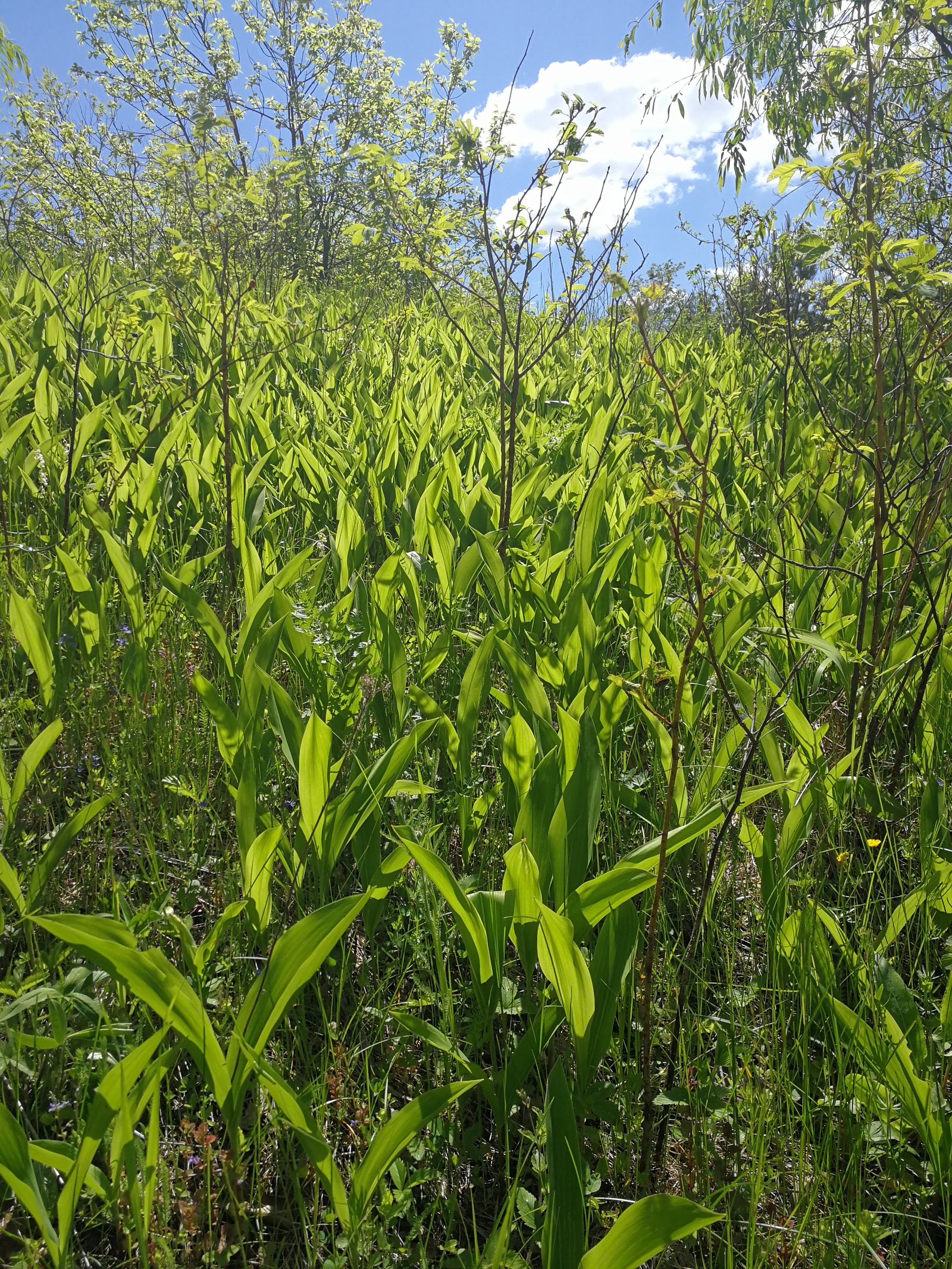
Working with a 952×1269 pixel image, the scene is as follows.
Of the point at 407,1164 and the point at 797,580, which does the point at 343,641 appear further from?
the point at 797,580

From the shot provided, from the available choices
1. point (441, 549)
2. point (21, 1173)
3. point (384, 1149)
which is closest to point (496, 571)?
point (441, 549)

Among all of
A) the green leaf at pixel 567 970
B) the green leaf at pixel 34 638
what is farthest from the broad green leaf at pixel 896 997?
the green leaf at pixel 34 638

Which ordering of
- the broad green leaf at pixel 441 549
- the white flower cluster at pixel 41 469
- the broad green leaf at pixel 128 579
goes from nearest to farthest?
→ the broad green leaf at pixel 128 579, the broad green leaf at pixel 441 549, the white flower cluster at pixel 41 469

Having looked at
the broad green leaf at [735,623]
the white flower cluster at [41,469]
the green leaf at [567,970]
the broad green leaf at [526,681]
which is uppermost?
the white flower cluster at [41,469]

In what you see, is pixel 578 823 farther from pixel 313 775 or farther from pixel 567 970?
pixel 313 775

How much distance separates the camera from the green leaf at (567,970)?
0.87 meters

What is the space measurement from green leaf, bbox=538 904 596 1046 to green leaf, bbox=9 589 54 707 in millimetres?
1119

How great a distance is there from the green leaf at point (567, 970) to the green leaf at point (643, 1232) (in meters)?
0.23

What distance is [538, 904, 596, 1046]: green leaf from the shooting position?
873mm

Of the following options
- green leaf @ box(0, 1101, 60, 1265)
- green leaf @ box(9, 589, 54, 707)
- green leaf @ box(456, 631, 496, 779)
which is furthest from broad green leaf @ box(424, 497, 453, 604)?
green leaf @ box(0, 1101, 60, 1265)

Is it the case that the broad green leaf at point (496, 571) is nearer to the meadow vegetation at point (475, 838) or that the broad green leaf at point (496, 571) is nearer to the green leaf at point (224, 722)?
the meadow vegetation at point (475, 838)

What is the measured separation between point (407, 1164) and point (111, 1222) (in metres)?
0.33

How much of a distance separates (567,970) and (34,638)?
1.18 metres

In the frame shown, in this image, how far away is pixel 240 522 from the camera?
183 centimetres
